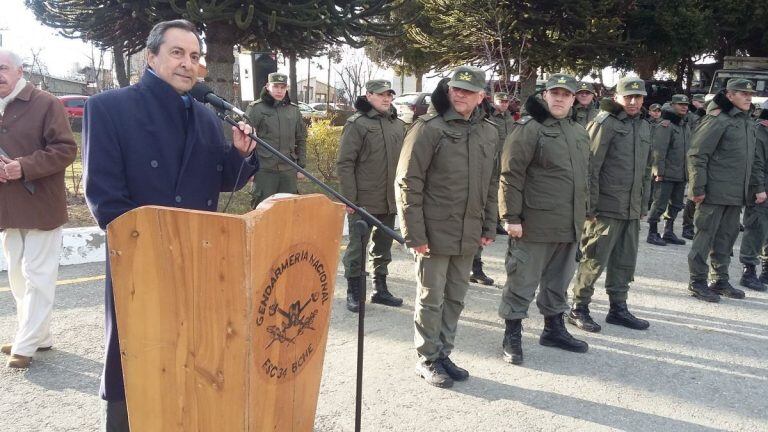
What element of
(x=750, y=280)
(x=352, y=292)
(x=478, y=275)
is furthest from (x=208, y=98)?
(x=750, y=280)

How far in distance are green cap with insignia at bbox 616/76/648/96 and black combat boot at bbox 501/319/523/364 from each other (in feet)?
6.82

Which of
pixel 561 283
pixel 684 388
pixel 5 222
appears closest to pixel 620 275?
pixel 561 283

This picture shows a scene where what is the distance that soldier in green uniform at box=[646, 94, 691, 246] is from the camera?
8414 millimetres

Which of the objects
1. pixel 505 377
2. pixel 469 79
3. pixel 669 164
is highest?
pixel 469 79

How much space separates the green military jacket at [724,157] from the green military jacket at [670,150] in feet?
9.33

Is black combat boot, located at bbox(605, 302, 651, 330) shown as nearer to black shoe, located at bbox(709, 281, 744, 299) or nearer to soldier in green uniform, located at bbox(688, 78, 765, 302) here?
soldier in green uniform, located at bbox(688, 78, 765, 302)

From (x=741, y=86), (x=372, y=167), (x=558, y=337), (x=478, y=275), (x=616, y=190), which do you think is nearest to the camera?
(x=558, y=337)

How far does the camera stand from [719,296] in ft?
18.7

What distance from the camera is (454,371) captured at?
3705 mm

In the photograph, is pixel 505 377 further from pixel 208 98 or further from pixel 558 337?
pixel 208 98

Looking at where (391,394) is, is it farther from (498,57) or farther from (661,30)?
(661,30)

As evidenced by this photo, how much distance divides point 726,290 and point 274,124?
16.3 ft

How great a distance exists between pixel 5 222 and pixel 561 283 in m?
3.77

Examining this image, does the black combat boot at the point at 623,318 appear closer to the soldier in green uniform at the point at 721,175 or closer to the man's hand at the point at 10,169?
the soldier in green uniform at the point at 721,175
